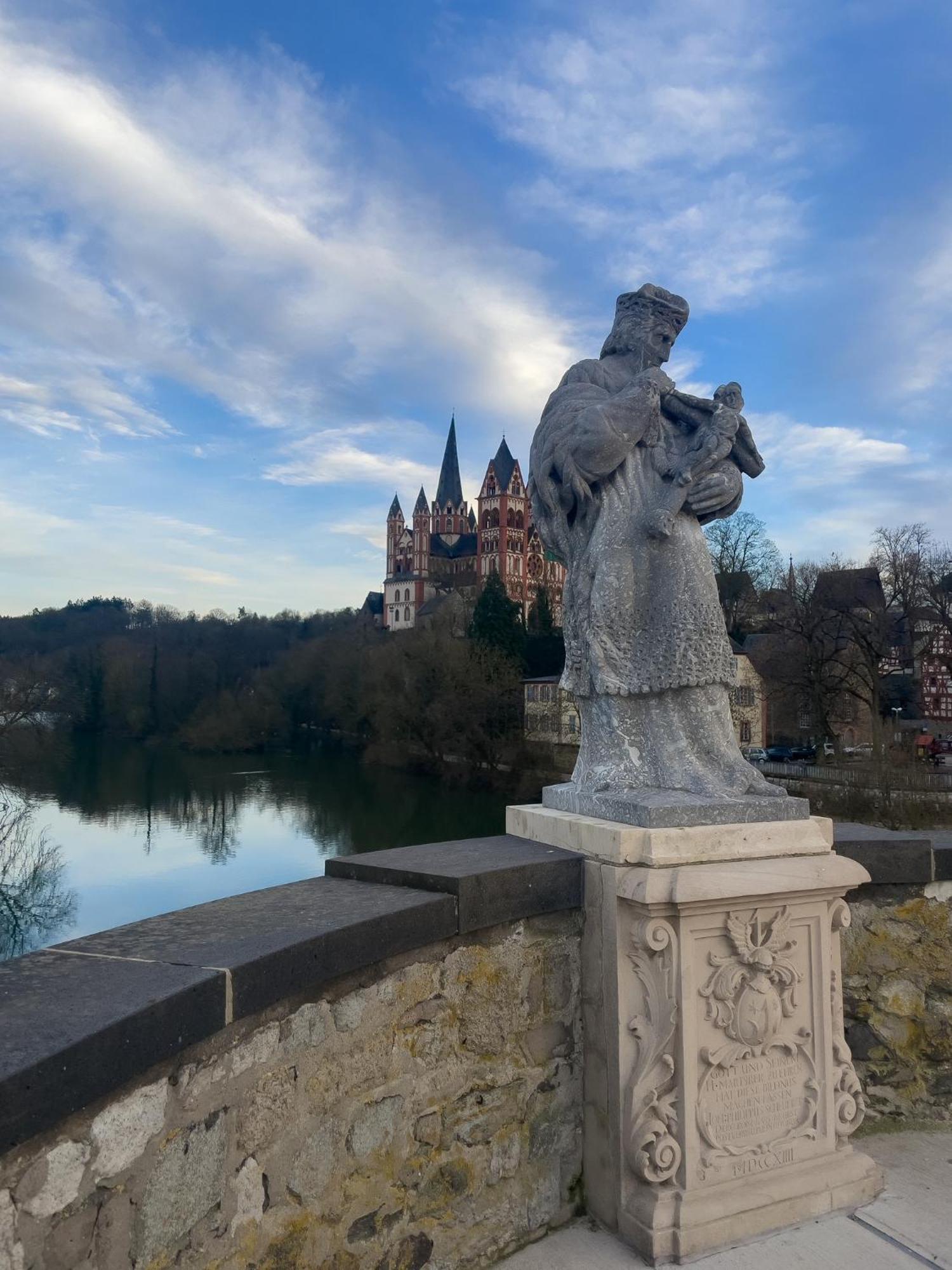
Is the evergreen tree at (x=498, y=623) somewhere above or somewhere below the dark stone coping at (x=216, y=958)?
above

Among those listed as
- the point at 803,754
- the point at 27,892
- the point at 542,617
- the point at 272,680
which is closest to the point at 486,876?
the point at 27,892

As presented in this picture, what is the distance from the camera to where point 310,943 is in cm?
209

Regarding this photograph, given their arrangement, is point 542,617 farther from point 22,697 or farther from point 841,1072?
point 841,1072

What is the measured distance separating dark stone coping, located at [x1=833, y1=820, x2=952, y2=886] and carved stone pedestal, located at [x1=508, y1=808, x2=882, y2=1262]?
53 cm

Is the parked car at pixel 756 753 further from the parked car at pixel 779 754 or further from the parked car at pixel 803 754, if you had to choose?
the parked car at pixel 803 754

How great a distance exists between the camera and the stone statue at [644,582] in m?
3.11

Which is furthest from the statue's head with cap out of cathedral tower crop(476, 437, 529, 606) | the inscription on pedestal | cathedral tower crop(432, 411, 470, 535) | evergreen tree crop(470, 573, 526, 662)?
cathedral tower crop(432, 411, 470, 535)

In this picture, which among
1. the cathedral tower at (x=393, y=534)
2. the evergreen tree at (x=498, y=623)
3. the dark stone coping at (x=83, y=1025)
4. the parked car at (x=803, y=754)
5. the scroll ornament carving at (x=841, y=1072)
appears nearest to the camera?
the dark stone coping at (x=83, y=1025)

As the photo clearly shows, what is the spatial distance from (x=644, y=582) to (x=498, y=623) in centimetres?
3925

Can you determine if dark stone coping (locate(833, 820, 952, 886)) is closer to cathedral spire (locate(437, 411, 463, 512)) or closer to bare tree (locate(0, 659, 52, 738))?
bare tree (locate(0, 659, 52, 738))

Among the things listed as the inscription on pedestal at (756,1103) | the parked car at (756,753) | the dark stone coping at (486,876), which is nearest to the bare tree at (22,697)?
the dark stone coping at (486,876)

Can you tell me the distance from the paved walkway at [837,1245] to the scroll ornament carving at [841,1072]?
0.76 ft

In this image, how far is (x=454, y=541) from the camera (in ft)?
303

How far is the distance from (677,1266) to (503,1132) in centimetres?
55
